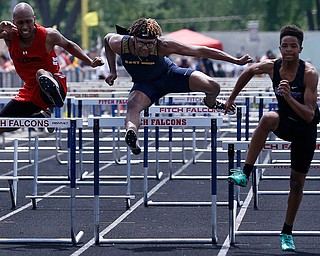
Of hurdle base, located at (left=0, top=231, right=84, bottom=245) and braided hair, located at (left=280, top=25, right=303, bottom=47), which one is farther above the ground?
braided hair, located at (left=280, top=25, right=303, bottom=47)

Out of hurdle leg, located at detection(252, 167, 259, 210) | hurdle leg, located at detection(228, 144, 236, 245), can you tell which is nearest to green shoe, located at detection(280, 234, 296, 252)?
hurdle leg, located at detection(228, 144, 236, 245)

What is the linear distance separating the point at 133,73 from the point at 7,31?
1.30 metres

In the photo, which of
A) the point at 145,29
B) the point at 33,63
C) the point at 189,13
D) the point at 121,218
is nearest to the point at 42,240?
the point at 33,63

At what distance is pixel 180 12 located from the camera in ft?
258

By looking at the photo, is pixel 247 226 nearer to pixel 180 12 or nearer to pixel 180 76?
pixel 180 76

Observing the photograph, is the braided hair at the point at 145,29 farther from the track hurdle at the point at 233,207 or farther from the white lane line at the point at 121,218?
the white lane line at the point at 121,218

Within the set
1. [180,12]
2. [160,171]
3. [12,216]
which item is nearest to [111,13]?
[180,12]

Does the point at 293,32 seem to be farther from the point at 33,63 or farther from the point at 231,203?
the point at 33,63

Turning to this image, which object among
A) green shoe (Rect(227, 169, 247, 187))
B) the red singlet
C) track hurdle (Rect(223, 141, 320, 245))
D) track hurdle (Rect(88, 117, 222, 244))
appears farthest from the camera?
the red singlet

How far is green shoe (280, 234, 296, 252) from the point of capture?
10.8 metres

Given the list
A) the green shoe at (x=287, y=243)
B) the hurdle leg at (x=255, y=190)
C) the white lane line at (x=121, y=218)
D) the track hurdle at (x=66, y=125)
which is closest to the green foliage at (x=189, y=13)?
the white lane line at (x=121, y=218)

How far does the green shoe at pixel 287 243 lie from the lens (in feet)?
35.3

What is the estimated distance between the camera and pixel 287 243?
1080cm

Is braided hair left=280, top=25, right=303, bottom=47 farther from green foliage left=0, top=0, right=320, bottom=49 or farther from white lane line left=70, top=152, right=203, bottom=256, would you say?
green foliage left=0, top=0, right=320, bottom=49
